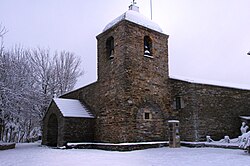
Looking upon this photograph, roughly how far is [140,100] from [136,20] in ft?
15.5

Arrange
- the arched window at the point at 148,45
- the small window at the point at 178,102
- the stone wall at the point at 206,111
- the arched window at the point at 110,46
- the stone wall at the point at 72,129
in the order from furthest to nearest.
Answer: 1. the arched window at the point at 110,46
2. the arched window at the point at 148,45
3. the small window at the point at 178,102
4. the stone wall at the point at 72,129
5. the stone wall at the point at 206,111

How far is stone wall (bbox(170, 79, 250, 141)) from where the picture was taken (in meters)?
14.3

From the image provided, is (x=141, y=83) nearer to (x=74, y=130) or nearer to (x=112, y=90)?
(x=112, y=90)

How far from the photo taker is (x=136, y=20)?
49.0 feet

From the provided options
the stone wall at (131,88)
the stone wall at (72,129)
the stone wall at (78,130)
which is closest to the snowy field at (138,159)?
the stone wall at (131,88)

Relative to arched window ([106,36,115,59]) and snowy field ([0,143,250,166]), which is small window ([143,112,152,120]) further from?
arched window ([106,36,115,59])

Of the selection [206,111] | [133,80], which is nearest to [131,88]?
[133,80]

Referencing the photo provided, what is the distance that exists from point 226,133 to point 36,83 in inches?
666

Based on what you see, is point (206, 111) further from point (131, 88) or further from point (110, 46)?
point (110, 46)

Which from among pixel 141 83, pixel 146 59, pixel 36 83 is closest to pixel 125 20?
pixel 146 59

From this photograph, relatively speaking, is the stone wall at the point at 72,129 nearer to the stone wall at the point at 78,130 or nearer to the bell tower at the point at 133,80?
the stone wall at the point at 78,130

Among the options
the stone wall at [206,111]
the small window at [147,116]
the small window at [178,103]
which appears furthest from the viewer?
the small window at [178,103]

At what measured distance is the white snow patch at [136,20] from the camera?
14.8 metres

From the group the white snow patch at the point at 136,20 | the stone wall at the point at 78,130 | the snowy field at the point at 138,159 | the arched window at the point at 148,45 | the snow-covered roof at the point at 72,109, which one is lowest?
the snowy field at the point at 138,159
